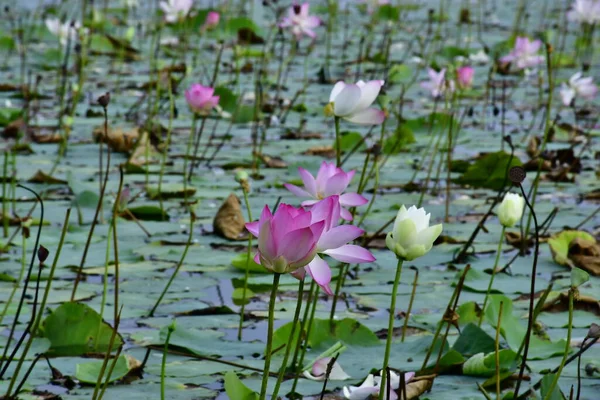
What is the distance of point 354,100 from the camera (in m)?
1.58

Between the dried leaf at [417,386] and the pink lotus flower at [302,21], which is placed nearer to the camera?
the dried leaf at [417,386]

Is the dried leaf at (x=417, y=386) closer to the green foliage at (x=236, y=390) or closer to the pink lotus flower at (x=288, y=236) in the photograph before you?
the green foliage at (x=236, y=390)

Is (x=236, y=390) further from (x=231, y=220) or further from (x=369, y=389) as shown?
(x=231, y=220)

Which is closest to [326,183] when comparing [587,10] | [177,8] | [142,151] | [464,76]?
[142,151]

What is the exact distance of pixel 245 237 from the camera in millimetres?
2488

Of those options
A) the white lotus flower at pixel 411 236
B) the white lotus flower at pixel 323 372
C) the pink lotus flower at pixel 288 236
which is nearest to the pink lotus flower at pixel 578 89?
the white lotus flower at pixel 323 372

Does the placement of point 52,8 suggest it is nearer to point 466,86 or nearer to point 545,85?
point 545,85

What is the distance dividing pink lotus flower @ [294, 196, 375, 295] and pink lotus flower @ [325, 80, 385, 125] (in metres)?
0.52

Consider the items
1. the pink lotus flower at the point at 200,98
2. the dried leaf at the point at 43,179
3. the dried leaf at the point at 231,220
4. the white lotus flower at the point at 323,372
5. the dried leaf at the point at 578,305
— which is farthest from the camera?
the dried leaf at the point at 43,179

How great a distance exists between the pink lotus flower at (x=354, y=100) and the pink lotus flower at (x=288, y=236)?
0.58 m

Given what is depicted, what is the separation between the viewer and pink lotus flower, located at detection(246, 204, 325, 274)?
1.01m

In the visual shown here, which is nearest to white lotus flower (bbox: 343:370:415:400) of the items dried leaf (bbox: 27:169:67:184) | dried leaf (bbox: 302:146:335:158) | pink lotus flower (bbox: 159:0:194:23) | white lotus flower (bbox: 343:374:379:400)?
white lotus flower (bbox: 343:374:379:400)

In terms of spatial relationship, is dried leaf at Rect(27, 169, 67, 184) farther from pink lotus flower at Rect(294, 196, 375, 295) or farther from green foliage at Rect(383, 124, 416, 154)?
pink lotus flower at Rect(294, 196, 375, 295)

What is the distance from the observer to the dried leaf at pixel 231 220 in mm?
2457
